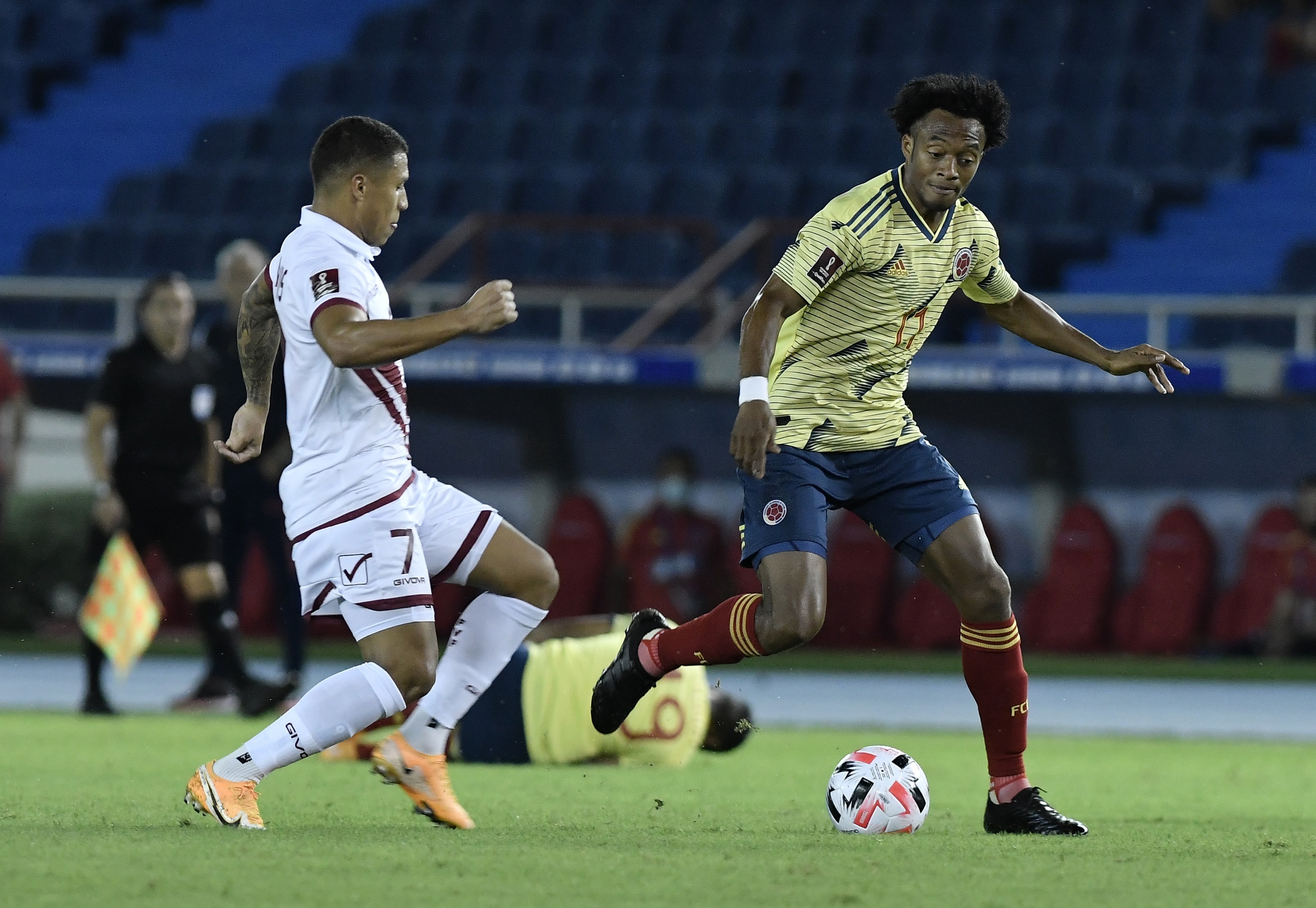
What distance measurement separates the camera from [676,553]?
1421 cm

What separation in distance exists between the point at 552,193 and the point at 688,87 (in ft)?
6.67

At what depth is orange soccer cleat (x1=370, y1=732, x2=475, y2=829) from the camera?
546 cm

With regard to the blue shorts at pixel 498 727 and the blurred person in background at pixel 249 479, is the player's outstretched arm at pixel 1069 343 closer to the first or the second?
the blue shorts at pixel 498 727

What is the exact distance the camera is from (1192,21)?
60.3 ft

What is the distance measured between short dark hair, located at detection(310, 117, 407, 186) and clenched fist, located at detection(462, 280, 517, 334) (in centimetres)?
58

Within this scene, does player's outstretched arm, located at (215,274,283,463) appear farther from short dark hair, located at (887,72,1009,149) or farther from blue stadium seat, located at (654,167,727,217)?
blue stadium seat, located at (654,167,727,217)

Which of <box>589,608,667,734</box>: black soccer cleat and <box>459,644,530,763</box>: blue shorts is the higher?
<box>589,608,667,734</box>: black soccer cleat

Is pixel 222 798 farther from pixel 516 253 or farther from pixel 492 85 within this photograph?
pixel 492 85

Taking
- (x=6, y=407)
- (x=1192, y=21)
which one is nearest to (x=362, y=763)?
(x=6, y=407)

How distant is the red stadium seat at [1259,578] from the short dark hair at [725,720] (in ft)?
22.8

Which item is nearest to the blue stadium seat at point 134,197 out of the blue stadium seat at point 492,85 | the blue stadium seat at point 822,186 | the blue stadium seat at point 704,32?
the blue stadium seat at point 492,85

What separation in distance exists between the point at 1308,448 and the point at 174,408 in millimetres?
8614

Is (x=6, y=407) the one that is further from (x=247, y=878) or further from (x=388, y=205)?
(x=247, y=878)

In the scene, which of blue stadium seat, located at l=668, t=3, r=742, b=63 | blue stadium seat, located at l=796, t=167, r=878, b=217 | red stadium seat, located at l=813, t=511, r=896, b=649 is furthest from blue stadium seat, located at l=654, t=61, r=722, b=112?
red stadium seat, located at l=813, t=511, r=896, b=649
